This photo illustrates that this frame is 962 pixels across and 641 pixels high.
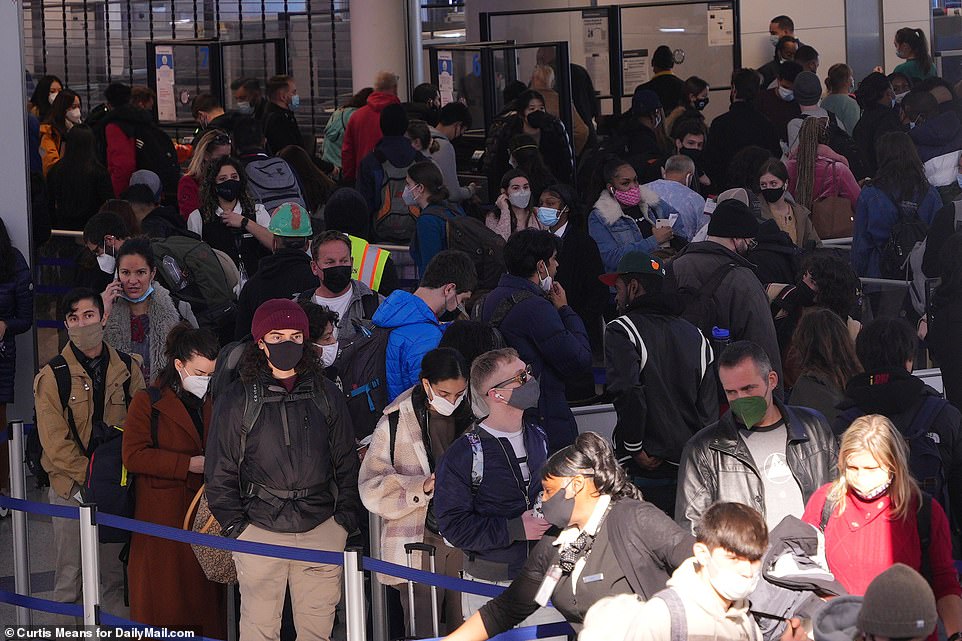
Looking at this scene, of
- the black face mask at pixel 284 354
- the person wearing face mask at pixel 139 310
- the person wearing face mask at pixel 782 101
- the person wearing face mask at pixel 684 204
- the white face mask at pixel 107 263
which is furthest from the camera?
the person wearing face mask at pixel 782 101

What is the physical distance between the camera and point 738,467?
523 centimetres

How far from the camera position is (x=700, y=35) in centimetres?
1561

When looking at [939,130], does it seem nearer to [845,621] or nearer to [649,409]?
[649,409]

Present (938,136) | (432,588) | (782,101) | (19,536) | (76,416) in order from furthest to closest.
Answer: (782,101)
(938,136)
(76,416)
(19,536)
(432,588)

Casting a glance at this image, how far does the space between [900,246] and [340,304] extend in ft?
12.3

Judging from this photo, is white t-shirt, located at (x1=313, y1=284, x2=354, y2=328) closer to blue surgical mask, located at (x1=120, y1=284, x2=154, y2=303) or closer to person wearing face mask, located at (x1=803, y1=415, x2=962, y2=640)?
blue surgical mask, located at (x1=120, y1=284, x2=154, y2=303)

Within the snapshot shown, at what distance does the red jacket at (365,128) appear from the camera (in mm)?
12125

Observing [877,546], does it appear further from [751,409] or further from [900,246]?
[900,246]

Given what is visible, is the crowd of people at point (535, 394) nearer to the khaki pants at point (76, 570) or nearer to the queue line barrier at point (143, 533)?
the khaki pants at point (76, 570)

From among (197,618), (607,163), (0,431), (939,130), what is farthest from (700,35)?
(197,618)

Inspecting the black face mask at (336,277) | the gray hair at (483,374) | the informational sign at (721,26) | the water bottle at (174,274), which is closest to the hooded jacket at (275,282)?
the black face mask at (336,277)

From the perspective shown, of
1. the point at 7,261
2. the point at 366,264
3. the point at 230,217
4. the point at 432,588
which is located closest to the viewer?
the point at 432,588

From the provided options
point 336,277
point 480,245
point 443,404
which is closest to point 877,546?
point 443,404

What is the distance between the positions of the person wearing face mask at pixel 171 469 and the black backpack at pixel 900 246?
4.56 metres
